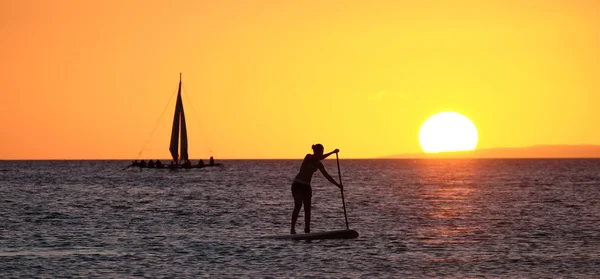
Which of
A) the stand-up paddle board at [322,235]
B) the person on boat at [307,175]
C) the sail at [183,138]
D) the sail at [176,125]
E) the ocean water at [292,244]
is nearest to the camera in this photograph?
the ocean water at [292,244]

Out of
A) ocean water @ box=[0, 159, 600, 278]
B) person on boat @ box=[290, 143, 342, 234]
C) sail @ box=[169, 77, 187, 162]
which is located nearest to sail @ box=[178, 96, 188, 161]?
→ sail @ box=[169, 77, 187, 162]

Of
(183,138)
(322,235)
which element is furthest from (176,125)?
(322,235)

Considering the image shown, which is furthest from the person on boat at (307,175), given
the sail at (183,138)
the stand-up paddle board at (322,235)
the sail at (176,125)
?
the sail at (183,138)

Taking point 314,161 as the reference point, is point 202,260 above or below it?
below

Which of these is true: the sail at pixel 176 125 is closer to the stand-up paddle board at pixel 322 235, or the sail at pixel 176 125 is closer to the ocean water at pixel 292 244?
the ocean water at pixel 292 244

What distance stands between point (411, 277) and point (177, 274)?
5761 mm

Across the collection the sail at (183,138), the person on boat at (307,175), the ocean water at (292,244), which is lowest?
the ocean water at (292,244)

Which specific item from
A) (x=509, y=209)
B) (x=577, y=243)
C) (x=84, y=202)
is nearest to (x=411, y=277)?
(x=577, y=243)

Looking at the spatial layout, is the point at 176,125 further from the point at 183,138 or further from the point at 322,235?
the point at 322,235

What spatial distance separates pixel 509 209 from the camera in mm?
55438

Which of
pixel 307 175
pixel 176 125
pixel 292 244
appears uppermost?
pixel 176 125

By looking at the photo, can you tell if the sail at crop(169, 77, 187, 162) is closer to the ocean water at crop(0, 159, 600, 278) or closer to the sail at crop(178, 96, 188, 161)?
the sail at crop(178, 96, 188, 161)

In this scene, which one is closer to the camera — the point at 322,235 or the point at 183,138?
the point at 322,235

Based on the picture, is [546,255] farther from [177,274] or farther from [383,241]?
[177,274]
